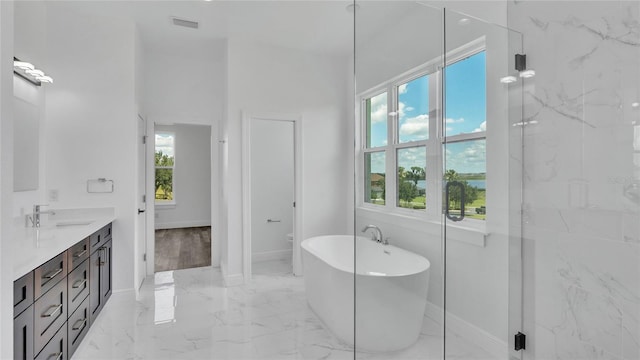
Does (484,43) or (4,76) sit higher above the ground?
(484,43)

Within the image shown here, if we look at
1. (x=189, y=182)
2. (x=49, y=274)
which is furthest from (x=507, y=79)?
(x=189, y=182)

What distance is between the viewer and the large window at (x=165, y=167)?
7.38 m

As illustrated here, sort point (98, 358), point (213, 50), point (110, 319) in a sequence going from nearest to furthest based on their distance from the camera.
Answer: point (98, 358) < point (110, 319) < point (213, 50)

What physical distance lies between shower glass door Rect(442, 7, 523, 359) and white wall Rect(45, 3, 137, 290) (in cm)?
305

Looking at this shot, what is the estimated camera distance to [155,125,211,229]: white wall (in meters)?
7.43

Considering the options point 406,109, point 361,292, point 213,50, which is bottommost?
point 361,292

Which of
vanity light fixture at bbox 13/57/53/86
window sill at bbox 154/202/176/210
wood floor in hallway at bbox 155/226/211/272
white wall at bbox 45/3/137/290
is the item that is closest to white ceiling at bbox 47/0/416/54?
white wall at bbox 45/3/137/290

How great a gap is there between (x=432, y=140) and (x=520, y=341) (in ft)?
4.32

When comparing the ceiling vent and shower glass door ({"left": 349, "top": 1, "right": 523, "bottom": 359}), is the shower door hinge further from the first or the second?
the ceiling vent

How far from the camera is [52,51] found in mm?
3053

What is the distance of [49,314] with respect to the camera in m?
1.76

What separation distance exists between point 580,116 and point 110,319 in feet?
12.1

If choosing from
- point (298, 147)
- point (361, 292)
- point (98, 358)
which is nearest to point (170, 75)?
point (298, 147)

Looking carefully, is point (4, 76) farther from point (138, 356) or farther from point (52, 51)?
point (52, 51)
